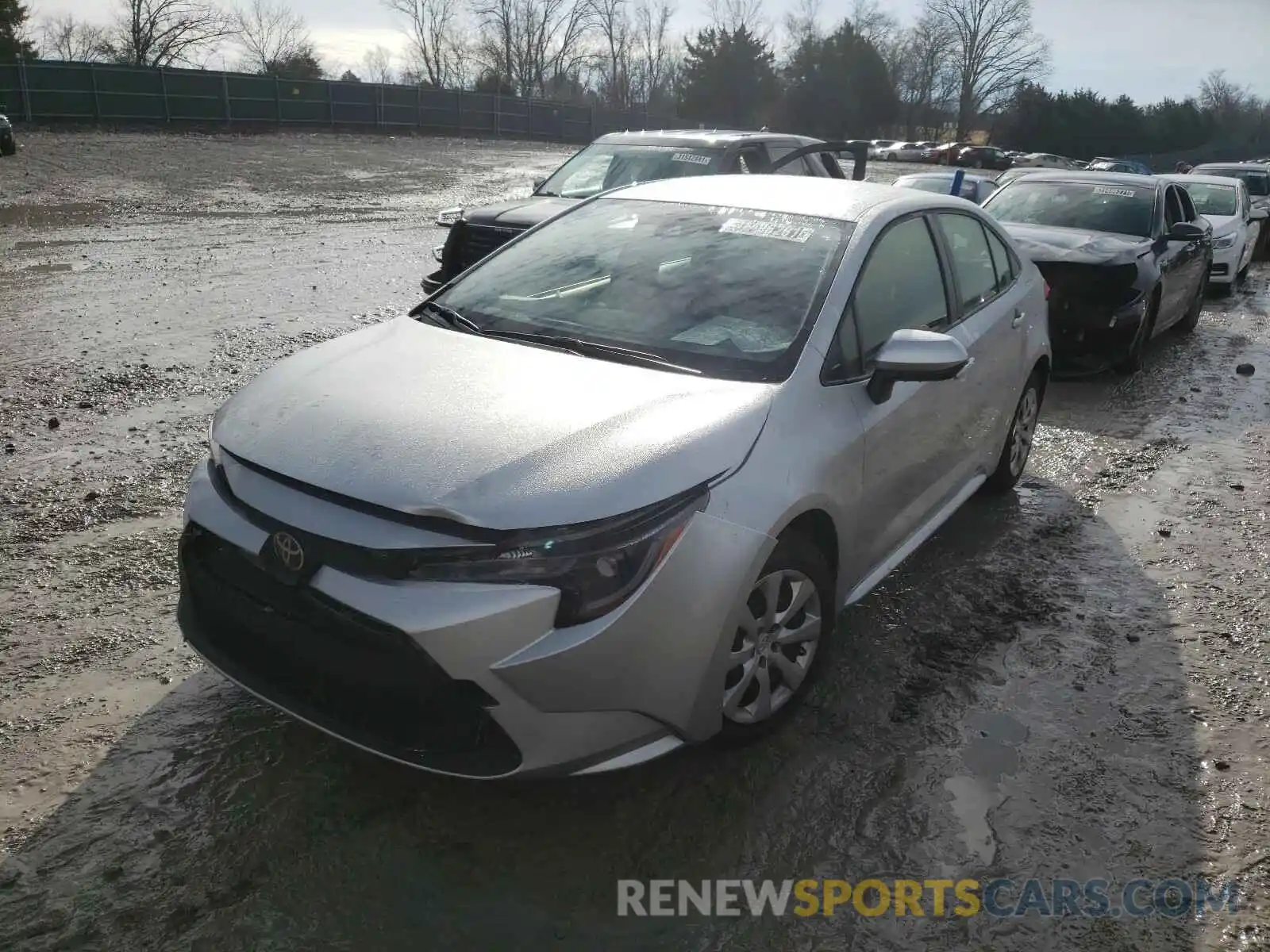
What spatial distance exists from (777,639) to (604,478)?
869 millimetres

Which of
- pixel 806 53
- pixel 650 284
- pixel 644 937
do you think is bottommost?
pixel 644 937

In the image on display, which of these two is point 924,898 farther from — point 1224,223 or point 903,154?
point 903,154

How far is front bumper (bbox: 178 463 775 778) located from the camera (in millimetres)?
2434

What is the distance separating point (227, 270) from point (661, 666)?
10131mm

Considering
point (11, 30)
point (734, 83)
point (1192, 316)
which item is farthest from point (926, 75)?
point (1192, 316)

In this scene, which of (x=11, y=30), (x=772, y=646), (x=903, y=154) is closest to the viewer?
(x=772, y=646)

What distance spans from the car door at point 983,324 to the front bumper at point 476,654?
2.08 metres

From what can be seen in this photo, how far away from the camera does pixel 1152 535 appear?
17.0 ft

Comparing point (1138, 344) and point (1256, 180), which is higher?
point (1256, 180)

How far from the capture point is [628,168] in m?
9.30

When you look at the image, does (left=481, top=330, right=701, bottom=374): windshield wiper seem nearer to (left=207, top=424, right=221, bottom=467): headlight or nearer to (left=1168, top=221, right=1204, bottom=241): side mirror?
(left=207, top=424, right=221, bottom=467): headlight

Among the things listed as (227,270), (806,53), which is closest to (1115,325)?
(227,270)

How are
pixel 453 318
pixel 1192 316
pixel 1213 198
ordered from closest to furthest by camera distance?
1. pixel 453 318
2. pixel 1192 316
3. pixel 1213 198

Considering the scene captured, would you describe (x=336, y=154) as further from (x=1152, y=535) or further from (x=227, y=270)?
(x=1152, y=535)
